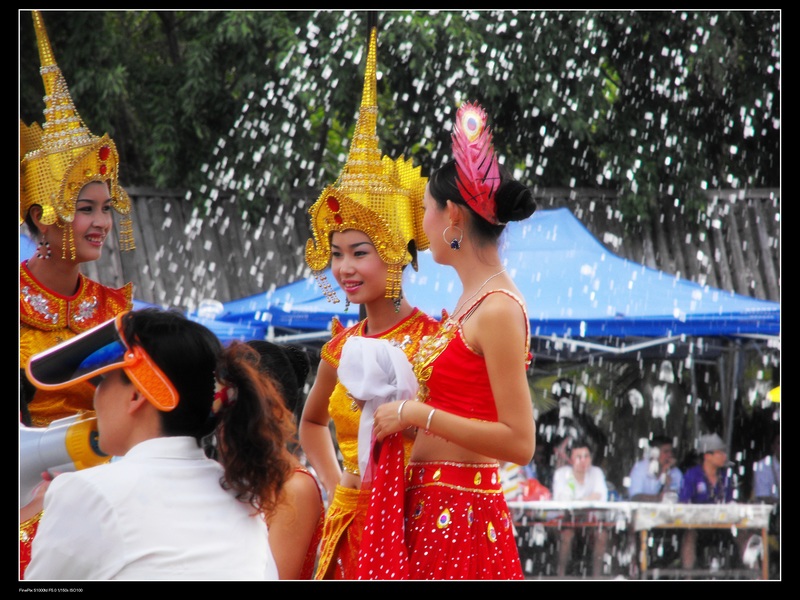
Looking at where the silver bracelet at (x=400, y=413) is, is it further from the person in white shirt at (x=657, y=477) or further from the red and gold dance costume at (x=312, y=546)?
the person in white shirt at (x=657, y=477)

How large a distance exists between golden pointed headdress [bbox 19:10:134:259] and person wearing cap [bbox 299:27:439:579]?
661 millimetres

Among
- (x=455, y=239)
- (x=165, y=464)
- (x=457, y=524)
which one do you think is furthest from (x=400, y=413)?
(x=165, y=464)

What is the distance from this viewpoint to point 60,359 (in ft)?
7.47

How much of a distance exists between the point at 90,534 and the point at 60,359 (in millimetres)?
418

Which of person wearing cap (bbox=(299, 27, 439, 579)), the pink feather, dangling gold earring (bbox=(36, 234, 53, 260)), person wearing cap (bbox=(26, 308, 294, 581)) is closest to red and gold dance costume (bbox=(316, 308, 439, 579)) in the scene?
person wearing cap (bbox=(299, 27, 439, 579))

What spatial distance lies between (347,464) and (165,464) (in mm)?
1215

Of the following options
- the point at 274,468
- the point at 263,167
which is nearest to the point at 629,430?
the point at 263,167

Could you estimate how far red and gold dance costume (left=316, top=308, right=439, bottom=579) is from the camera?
3.18 meters

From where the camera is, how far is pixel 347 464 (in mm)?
3334

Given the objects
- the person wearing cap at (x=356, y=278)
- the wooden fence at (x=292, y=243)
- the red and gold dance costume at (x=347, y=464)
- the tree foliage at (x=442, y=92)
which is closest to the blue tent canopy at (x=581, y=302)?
the wooden fence at (x=292, y=243)

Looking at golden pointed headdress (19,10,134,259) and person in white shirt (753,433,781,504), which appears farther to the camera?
person in white shirt (753,433,781,504)

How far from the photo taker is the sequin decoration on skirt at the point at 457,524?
9.11 ft

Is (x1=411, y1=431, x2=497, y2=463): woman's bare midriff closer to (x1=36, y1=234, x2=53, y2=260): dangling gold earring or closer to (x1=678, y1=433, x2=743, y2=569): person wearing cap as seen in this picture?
(x1=36, y1=234, x2=53, y2=260): dangling gold earring

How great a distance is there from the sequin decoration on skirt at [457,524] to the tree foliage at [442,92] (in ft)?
20.7
